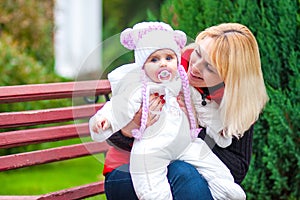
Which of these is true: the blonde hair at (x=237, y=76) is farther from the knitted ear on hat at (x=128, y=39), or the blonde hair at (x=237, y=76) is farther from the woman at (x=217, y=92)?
the knitted ear on hat at (x=128, y=39)

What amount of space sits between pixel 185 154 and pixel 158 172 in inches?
7.1

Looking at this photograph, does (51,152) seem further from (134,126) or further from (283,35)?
(283,35)

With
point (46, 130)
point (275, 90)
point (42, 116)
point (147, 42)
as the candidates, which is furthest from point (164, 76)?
point (275, 90)

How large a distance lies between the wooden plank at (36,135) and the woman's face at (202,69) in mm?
548

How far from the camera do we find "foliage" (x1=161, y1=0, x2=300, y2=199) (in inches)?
167

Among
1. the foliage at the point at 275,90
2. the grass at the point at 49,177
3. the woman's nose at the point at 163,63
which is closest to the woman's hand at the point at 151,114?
the woman's nose at the point at 163,63

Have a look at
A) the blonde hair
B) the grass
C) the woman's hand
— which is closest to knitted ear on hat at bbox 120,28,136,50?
the woman's hand

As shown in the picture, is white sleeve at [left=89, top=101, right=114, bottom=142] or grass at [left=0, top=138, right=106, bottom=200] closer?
white sleeve at [left=89, top=101, right=114, bottom=142]

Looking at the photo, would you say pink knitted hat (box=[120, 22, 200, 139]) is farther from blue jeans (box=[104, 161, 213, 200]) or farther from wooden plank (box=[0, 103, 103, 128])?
wooden plank (box=[0, 103, 103, 128])

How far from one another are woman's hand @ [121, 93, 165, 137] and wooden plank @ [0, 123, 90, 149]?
15.1 inches

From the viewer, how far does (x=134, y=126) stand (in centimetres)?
302

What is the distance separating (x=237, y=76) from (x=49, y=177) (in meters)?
4.22

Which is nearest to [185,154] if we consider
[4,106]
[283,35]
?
[283,35]

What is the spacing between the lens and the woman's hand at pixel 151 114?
299 cm
